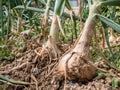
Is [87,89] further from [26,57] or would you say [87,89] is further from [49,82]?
[26,57]

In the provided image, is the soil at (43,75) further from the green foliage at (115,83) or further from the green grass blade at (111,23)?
the green grass blade at (111,23)

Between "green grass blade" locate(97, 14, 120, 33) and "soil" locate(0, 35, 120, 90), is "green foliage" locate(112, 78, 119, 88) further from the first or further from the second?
"green grass blade" locate(97, 14, 120, 33)

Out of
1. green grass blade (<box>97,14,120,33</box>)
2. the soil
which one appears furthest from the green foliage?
green grass blade (<box>97,14,120,33</box>)

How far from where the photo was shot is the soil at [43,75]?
5.02 ft

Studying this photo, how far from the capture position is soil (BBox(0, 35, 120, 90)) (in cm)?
153

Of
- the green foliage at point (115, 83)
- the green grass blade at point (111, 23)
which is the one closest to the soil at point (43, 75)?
the green foliage at point (115, 83)

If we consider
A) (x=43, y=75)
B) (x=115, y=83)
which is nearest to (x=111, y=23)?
(x=115, y=83)

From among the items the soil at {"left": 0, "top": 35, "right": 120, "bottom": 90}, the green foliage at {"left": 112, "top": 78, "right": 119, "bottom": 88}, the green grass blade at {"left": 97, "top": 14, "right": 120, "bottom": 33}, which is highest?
the green grass blade at {"left": 97, "top": 14, "right": 120, "bottom": 33}

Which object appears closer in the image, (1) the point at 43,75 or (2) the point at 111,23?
(2) the point at 111,23

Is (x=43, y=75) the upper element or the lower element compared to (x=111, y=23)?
lower

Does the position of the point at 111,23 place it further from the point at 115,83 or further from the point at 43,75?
the point at 43,75

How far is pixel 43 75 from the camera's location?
5.33 feet

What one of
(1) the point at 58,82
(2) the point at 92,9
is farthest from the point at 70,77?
(2) the point at 92,9

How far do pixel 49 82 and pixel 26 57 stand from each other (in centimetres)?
26
